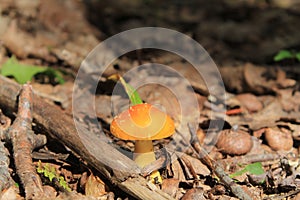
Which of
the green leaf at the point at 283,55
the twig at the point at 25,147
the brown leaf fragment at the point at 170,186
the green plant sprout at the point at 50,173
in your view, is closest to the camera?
the twig at the point at 25,147

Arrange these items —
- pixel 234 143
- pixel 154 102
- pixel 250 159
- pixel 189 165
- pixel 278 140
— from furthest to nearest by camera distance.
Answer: pixel 154 102 → pixel 278 140 → pixel 234 143 → pixel 250 159 → pixel 189 165

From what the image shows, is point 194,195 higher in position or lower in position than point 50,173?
lower

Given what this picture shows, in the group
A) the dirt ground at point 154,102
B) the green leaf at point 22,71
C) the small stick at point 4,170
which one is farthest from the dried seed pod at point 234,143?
the green leaf at point 22,71

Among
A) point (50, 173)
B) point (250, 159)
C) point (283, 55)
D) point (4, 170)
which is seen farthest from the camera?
point (283, 55)

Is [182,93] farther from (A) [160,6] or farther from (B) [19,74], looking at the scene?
(A) [160,6]

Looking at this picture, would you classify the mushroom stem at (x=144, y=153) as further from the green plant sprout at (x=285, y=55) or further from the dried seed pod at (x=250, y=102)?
the green plant sprout at (x=285, y=55)

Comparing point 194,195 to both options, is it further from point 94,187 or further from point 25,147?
point 25,147

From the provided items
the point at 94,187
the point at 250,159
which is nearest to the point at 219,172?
the point at 250,159

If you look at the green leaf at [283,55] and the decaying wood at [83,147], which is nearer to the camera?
the decaying wood at [83,147]
